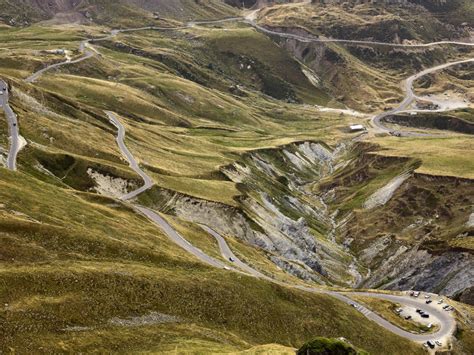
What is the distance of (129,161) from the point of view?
142 meters

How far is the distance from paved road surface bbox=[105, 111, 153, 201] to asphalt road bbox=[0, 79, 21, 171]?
27839mm

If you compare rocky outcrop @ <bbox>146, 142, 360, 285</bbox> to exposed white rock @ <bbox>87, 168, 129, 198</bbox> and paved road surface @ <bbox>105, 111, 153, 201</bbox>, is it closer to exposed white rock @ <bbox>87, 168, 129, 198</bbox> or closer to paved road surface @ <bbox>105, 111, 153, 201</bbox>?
paved road surface @ <bbox>105, 111, 153, 201</bbox>

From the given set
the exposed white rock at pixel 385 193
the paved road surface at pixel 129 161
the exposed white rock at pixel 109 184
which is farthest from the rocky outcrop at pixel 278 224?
the exposed white rock at pixel 385 193

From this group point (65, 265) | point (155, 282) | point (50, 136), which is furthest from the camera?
point (50, 136)

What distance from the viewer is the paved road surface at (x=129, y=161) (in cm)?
12523

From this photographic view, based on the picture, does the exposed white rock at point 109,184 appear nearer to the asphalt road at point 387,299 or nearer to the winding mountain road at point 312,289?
the winding mountain road at point 312,289

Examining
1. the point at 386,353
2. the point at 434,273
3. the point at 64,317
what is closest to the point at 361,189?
the point at 434,273

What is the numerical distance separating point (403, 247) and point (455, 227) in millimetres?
16742

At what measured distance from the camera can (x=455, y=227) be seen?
145750 millimetres

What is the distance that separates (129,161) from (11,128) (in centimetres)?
3383

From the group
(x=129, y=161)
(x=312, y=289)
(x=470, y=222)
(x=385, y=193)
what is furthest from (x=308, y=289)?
(x=385, y=193)

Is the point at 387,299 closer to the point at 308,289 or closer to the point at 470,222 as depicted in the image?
the point at 308,289

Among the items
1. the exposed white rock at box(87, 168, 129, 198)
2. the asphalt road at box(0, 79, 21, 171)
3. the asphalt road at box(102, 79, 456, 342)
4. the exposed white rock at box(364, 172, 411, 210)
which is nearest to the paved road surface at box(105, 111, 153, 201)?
the asphalt road at box(102, 79, 456, 342)

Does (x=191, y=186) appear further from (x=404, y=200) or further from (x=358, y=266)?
(x=404, y=200)
